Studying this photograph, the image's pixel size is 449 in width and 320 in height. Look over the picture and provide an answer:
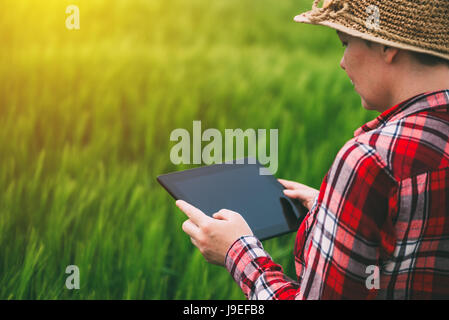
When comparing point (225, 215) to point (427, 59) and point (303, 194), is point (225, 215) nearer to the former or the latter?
point (303, 194)

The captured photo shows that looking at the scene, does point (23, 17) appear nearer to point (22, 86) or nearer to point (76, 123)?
point (22, 86)

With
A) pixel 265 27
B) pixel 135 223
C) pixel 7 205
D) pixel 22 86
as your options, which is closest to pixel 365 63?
pixel 135 223

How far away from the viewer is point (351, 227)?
68cm

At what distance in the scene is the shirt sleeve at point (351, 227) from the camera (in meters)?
0.66

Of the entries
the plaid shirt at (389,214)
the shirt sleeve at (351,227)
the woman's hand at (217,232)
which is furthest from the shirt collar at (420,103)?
the woman's hand at (217,232)

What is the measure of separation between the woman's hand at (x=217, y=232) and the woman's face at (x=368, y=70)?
0.31m

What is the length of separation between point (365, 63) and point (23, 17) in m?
2.42

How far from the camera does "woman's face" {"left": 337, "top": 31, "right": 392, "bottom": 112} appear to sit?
77 centimetres

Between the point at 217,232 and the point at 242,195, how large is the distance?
23 cm

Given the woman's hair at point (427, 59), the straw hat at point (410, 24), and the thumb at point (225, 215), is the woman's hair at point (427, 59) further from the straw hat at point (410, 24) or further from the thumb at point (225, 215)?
the thumb at point (225, 215)

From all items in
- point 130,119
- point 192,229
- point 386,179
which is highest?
point 130,119

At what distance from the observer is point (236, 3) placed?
3887 mm

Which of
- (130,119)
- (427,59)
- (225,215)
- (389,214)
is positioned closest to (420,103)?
(427,59)
